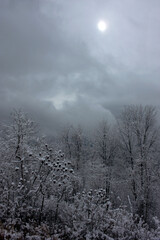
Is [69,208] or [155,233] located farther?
[69,208]

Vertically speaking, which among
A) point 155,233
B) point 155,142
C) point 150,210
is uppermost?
point 155,142

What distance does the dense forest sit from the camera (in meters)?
6.98

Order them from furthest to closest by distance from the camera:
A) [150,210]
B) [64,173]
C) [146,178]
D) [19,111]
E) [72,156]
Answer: [72,156]
[19,111]
[150,210]
[146,178]
[64,173]

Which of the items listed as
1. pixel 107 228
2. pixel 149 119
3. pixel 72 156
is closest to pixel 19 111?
pixel 72 156

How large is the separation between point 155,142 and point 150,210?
6.72m

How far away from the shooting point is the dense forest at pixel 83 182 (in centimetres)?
698

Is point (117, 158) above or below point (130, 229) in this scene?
above

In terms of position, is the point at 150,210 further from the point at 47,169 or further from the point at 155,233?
the point at 47,169

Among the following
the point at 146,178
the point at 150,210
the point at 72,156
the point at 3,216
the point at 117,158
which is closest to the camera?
the point at 3,216

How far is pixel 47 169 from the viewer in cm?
826

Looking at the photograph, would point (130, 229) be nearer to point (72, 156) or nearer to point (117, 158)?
point (117, 158)

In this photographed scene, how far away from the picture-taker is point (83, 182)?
2500 centimetres

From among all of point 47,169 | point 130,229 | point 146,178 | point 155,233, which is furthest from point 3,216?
point 146,178

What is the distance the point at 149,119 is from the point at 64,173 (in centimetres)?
1511
